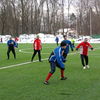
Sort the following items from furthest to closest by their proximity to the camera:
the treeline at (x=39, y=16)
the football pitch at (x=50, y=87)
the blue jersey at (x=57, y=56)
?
the treeline at (x=39, y=16) → the blue jersey at (x=57, y=56) → the football pitch at (x=50, y=87)

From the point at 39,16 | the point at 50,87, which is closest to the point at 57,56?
the point at 50,87

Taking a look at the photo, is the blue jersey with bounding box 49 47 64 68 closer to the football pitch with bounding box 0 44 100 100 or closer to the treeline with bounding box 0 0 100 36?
the football pitch with bounding box 0 44 100 100

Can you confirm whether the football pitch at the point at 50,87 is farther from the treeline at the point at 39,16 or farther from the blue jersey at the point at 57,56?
the treeline at the point at 39,16

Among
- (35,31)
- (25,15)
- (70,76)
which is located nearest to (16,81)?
(70,76)

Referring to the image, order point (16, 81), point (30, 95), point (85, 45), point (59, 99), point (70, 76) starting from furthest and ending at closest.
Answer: point (85, 45) → point (70, 76) → point (16, 81) → point (30, 95) → point (59, 99)

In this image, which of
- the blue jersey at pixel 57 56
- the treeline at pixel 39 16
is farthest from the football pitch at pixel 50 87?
the treeline at pixel 39 16

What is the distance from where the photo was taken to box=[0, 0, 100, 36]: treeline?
89562mm

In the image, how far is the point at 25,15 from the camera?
297 ft

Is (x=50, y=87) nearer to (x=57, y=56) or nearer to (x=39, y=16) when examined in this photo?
(x=57, y=56)

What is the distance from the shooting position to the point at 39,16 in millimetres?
96750

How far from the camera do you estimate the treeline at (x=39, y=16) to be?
89562mm

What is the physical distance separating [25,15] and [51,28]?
1482cm

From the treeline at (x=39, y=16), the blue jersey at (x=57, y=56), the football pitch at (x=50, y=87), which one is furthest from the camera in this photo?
the treeline at (x=39, y=16)

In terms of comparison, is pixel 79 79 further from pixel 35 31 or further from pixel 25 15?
pixel 35 31
